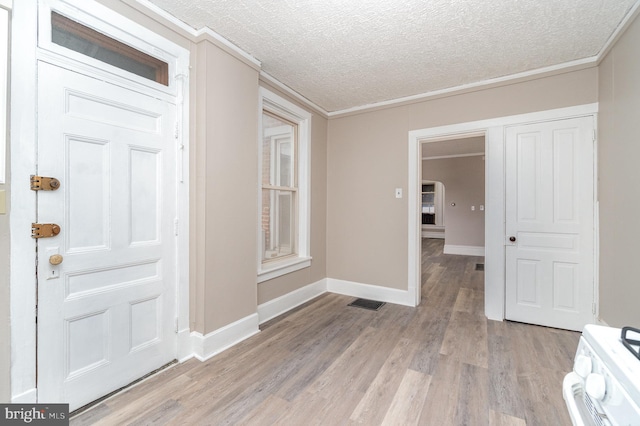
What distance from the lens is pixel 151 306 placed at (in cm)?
212

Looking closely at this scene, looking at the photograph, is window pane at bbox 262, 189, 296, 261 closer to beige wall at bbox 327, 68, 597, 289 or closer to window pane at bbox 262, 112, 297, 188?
window pane at bbox 262, 112, 297, 188

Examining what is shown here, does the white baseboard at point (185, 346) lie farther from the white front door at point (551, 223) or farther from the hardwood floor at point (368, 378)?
the white front door at point (551, 223)

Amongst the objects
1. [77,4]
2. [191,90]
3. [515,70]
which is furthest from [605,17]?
[77,4]

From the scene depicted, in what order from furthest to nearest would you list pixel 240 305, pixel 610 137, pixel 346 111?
1. pixel 346 111
2. pixel 240 305
3. pixel 610 137

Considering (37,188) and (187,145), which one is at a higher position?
(187,145)

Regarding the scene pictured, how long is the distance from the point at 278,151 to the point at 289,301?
1901 mm

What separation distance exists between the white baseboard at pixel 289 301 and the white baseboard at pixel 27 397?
1.74m

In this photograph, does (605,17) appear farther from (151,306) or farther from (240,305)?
(151,306)

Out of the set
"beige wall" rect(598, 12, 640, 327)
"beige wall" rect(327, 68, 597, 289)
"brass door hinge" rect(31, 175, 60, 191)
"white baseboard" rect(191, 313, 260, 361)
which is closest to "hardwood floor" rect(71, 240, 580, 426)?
"white baseboard" rect(191, 313, 260, 361)

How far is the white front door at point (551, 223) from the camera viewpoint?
9.12 feet

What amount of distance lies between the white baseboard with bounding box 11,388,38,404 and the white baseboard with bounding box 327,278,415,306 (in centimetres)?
318

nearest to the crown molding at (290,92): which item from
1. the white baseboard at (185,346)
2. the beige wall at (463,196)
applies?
the white baseboard at (185,346)

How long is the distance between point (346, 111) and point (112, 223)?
323 centimetres

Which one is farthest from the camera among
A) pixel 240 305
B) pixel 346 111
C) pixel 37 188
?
pixel 346 111
